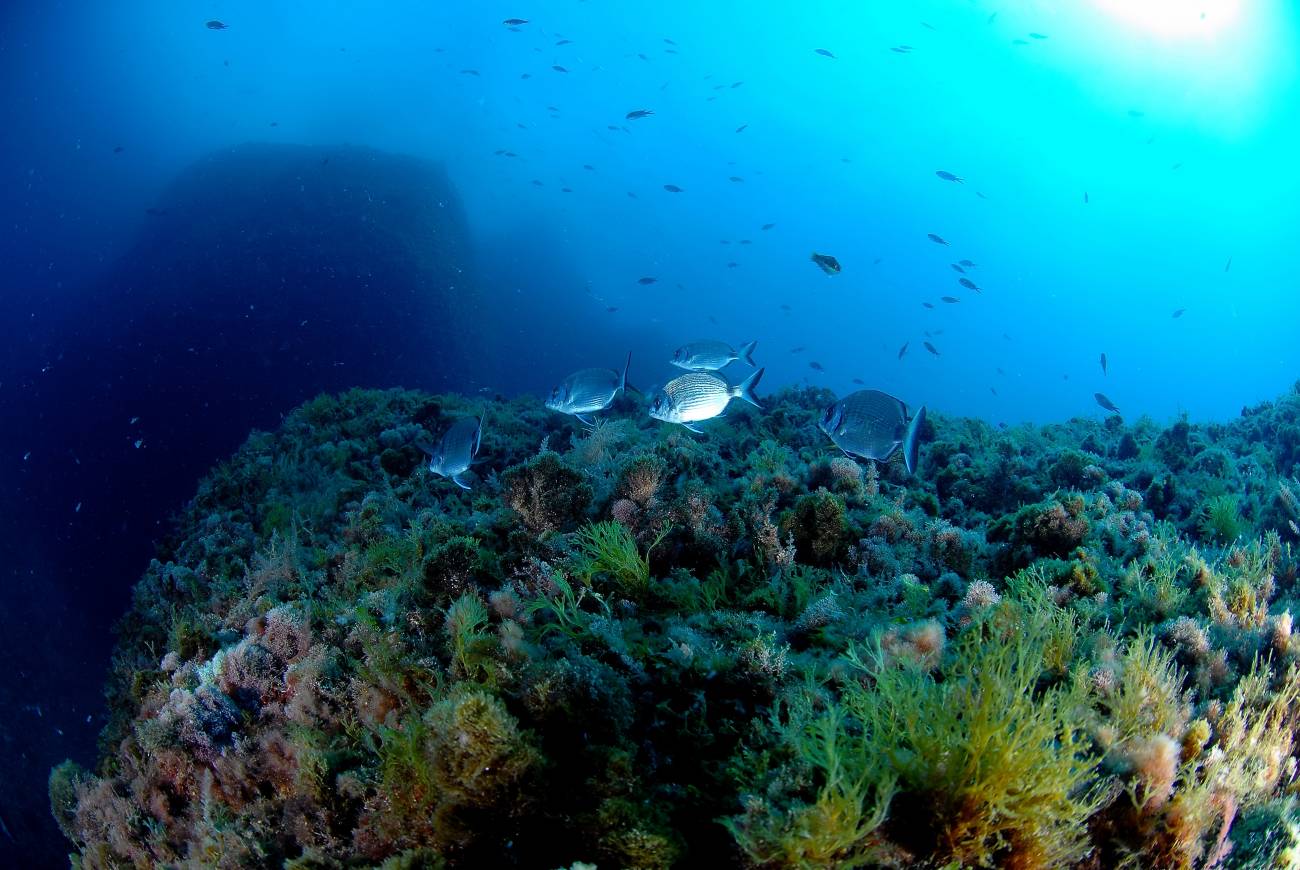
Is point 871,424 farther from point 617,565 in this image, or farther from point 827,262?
point 827,262

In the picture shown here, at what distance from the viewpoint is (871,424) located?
4938 mm

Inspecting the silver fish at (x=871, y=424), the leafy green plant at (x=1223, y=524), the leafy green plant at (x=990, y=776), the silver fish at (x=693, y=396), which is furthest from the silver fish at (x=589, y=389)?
the leafy green plant at (x=1223, y=524)

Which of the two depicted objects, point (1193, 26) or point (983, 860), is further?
point (1193, 26)

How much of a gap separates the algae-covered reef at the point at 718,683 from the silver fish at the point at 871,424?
1.37 feet

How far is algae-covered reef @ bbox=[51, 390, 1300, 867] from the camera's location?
181 centimetres

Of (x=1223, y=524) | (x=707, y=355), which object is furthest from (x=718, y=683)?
(x=1223, y=524)

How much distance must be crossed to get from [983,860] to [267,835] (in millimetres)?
3281

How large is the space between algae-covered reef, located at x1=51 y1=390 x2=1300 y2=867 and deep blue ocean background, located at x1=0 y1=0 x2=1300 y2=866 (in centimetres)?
1106

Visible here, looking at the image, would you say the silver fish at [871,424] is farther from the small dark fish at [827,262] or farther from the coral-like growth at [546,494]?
the small dark fish at [827,262]

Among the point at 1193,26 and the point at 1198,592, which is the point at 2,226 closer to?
the point at 1198,592

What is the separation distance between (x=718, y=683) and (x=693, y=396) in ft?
12.7

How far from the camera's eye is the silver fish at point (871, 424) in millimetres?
4859

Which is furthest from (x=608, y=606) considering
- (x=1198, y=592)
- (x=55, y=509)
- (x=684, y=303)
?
(x=684, y=303)

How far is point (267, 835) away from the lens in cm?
291
